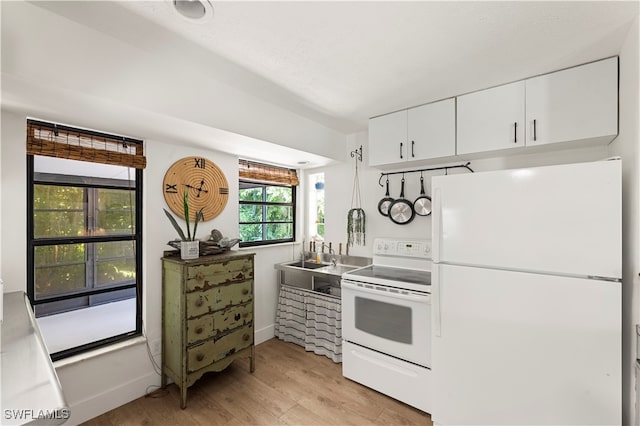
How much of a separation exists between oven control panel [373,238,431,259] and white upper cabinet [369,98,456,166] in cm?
78

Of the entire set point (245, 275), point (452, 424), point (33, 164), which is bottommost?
point (452, 424)

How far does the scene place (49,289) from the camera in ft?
6.33

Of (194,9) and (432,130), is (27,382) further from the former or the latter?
(432,130)

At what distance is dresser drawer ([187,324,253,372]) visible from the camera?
7.06 feet

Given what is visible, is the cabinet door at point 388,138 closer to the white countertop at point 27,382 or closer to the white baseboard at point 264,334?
the white baseboard at point 264,334

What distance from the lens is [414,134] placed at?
8.18ft

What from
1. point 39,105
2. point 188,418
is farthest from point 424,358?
point 39,105

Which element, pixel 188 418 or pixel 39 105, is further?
pixel 188 418

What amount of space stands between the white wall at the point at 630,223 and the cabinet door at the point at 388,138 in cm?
137

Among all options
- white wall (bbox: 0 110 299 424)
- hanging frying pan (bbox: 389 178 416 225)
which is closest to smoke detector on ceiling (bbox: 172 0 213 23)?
white wall (bbox: 0 110 299 424)

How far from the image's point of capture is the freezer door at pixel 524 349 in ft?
4.50

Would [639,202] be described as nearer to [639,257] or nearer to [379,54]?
[639,257]

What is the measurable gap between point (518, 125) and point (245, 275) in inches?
97.1

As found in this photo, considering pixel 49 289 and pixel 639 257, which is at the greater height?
pixel 639 257
